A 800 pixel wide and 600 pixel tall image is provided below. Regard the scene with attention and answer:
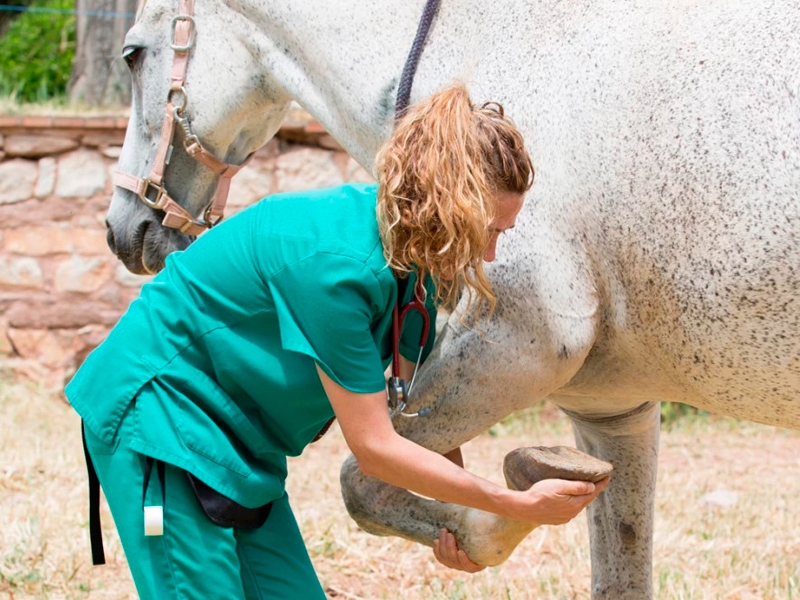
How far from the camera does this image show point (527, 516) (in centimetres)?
180

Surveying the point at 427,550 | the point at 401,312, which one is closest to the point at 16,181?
the point at 427,550

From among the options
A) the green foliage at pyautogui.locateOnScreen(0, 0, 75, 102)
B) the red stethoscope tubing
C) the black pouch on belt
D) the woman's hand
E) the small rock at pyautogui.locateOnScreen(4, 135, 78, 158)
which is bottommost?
the green foliage at pyautogui.locateOnScreen(0, 0, 75, 102)

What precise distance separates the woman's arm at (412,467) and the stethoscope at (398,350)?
0.49 feet

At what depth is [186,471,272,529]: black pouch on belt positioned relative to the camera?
184 centimetres

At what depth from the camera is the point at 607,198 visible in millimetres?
1992

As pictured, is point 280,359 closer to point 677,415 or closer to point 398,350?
point 398,350

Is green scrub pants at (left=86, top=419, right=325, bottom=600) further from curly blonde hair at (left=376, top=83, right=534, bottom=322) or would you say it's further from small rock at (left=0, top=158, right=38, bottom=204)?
small rock at (left=0, top=158, right=38, bottom=204)

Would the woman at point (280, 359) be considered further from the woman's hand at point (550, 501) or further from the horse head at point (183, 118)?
the horse head at point (183, 118)

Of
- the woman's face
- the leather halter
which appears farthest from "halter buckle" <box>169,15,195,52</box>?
the woman's face

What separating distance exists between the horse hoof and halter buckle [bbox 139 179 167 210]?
50.8 inches

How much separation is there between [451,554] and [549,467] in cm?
45

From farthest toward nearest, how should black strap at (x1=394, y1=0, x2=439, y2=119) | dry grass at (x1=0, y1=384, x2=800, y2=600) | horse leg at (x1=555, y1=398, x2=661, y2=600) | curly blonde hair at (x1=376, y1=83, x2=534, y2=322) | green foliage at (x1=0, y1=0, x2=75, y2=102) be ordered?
green foliage at (x1=0, y1=0, x2=75, y2=102), dry grass at (x1=0, y1=384, x2=800, y2=600), horse leg at (x1=555, y1=398, x2=661, y2=600), black strap at (x1=394, y1=0, x2=439, y2=119), curly blonde hair at (x1=376, y1=83, x2=534, y2=322)

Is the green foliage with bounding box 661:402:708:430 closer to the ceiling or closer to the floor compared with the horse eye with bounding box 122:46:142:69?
closer to the floor

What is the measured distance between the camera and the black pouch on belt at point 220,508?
1.84 m
